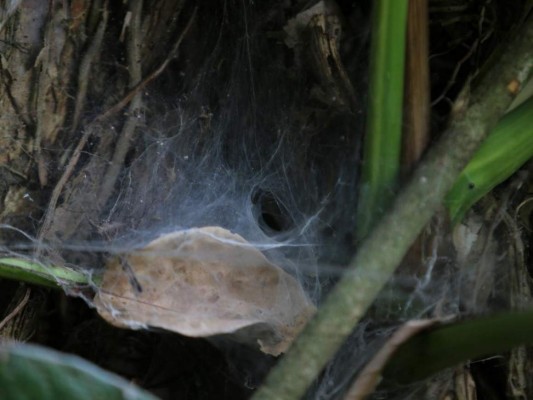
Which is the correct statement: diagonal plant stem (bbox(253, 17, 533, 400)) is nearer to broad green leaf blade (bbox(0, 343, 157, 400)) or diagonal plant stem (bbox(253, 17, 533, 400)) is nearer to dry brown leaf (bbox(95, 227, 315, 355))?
dry brown leaf (bbox(95, 227, 315, 355))

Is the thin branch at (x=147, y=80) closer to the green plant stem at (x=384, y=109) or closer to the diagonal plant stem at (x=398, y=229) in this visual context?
the green plant stem at (x=384, y=109)

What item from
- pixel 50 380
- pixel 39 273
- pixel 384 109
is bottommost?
pixel 39 273

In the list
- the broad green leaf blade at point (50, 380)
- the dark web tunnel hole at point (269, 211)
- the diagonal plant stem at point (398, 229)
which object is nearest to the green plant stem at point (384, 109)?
the diagonal plant stem at point (398, 229)

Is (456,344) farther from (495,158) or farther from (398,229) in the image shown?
(495,158)

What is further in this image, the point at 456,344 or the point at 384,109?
the point at 384,109

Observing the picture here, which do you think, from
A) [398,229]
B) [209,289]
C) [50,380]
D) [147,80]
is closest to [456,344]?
[398,229]

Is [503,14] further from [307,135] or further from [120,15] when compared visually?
[120,15]
